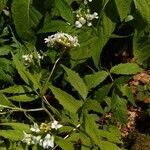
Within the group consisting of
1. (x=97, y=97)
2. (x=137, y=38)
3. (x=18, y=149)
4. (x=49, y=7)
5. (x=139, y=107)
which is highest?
(x=49, y=7)

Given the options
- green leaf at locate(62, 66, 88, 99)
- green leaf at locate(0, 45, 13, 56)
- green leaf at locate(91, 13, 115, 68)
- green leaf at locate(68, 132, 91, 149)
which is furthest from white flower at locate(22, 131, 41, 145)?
green leaf at locate(0, 45, 13, 56)

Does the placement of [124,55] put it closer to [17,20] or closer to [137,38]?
[137,38]

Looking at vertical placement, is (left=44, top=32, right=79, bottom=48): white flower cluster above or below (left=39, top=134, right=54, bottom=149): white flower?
above

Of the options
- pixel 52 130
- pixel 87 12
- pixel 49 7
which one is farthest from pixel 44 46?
pixel 52 130

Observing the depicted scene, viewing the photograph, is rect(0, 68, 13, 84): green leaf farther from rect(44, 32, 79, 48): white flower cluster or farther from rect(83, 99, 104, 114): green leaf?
rect(83, 99, 104, 114): green leaf

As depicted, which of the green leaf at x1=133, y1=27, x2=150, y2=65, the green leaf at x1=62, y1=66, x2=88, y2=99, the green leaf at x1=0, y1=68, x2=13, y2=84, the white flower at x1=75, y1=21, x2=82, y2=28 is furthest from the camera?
the green leaf at x1=0, y1=68, x2=13, y2=84

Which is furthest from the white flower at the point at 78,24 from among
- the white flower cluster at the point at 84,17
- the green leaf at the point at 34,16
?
the green leaf at the point at 34,16
